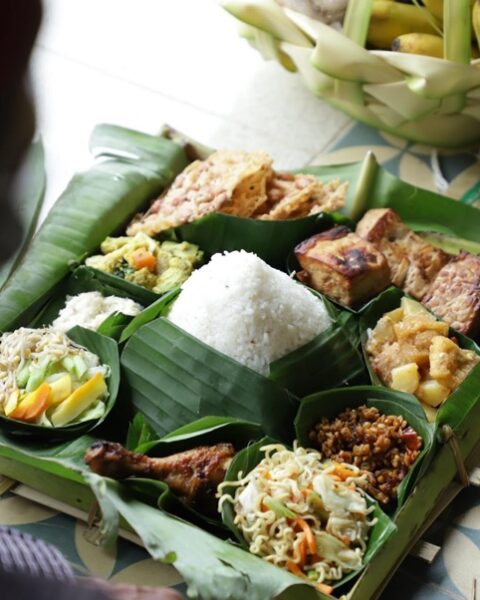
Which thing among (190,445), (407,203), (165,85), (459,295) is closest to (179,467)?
(190,445)

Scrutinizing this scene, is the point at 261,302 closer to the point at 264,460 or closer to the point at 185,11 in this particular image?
→ the point at 264,460

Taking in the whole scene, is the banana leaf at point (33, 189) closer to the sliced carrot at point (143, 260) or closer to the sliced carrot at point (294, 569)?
the sliced carrot at point (143, 260)

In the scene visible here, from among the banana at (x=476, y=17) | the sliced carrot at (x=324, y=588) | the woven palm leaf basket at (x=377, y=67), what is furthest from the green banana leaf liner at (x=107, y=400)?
the banana at (x=476, y=17)

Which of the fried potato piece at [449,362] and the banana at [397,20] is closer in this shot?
the fried potato piece at [449,362]

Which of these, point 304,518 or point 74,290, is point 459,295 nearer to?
point 304,518

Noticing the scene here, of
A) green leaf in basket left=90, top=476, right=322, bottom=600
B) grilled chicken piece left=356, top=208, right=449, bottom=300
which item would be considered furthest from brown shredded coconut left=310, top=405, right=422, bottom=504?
grilled chicken piece left=356, top=208, right=449, bottom=300

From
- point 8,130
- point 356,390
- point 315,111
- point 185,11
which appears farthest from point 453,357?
point 185,11

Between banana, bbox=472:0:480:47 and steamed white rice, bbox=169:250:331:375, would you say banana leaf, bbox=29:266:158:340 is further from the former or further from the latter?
banana, bbox=472:0:480:47
